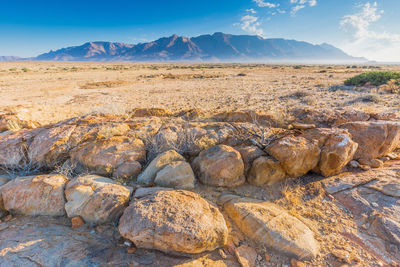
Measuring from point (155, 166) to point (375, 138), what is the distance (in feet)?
15.5

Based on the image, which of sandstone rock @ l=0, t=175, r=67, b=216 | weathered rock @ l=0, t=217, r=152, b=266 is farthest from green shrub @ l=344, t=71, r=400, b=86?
sandstone rock @ l=0, t=175, r=67, b=216

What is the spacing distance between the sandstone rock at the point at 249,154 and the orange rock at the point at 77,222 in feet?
9.65

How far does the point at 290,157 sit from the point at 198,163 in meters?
1.79

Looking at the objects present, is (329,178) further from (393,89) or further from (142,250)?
(393,89)

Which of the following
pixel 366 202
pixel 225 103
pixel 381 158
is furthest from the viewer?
pixel 225 103

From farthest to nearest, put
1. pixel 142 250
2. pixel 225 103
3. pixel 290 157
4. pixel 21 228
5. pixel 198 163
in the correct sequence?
pixel 225 103, pixel 198 163, pixel 290 157, pixel 21 228, pixel 142 250

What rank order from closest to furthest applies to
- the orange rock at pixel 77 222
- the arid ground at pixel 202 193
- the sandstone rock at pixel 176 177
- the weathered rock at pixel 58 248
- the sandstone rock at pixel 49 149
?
the weathered rock at pixel 58 248 < the arid ground at pixel 202 193 < the orange rock at pixel 77 222 < the sandstone rock at pixel 176 177 < the sandstone rock at pixel 49 149

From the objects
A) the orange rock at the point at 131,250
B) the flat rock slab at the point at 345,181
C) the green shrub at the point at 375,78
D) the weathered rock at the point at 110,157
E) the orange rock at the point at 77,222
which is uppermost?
the green shrub at the point at 375,78

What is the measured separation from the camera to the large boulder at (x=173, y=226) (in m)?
2.40

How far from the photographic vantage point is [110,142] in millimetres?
4125

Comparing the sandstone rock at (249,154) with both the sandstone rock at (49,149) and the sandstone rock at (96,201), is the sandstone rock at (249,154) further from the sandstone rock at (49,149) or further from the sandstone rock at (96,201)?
the sandstone rock at (49,149)

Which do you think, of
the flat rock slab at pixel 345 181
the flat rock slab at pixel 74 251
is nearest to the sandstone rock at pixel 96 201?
the flat rock slab at pixel 74 251

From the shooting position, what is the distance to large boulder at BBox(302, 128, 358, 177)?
12.2ft

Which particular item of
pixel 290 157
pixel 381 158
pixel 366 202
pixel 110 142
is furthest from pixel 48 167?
pixel 381 158
